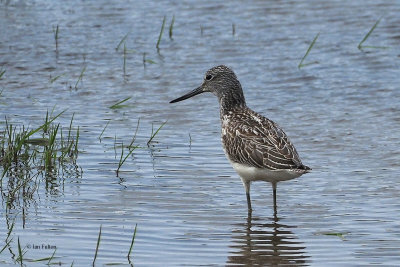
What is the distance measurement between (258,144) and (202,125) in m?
3.19

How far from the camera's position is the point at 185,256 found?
316 inches

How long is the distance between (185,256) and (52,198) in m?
1.94

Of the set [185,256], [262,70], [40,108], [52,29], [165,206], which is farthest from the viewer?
[52,29]

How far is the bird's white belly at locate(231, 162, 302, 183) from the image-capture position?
920 centimetres

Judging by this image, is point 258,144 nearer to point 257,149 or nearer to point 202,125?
point 257,149

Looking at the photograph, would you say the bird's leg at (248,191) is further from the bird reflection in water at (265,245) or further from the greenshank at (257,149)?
the bird reflection in water at (265,245)

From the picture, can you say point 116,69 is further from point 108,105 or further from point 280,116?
point 280,116

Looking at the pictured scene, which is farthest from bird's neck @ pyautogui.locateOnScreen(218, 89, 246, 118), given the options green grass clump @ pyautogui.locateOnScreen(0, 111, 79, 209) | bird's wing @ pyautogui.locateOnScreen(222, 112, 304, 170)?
green grass clump @ pyautogui.locateOnScreen(0, 111, 79, 209)

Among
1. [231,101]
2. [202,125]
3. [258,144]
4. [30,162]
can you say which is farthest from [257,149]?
[202,125]

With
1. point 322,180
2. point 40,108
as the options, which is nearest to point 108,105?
point 40,108

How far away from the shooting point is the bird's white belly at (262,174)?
920cm

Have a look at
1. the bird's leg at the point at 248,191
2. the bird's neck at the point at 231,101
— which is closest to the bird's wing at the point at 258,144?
the bird's leg at the point at 248,191

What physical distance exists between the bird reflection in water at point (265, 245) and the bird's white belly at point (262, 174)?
360 millimetres

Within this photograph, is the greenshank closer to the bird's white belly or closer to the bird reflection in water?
the bird's white belly
